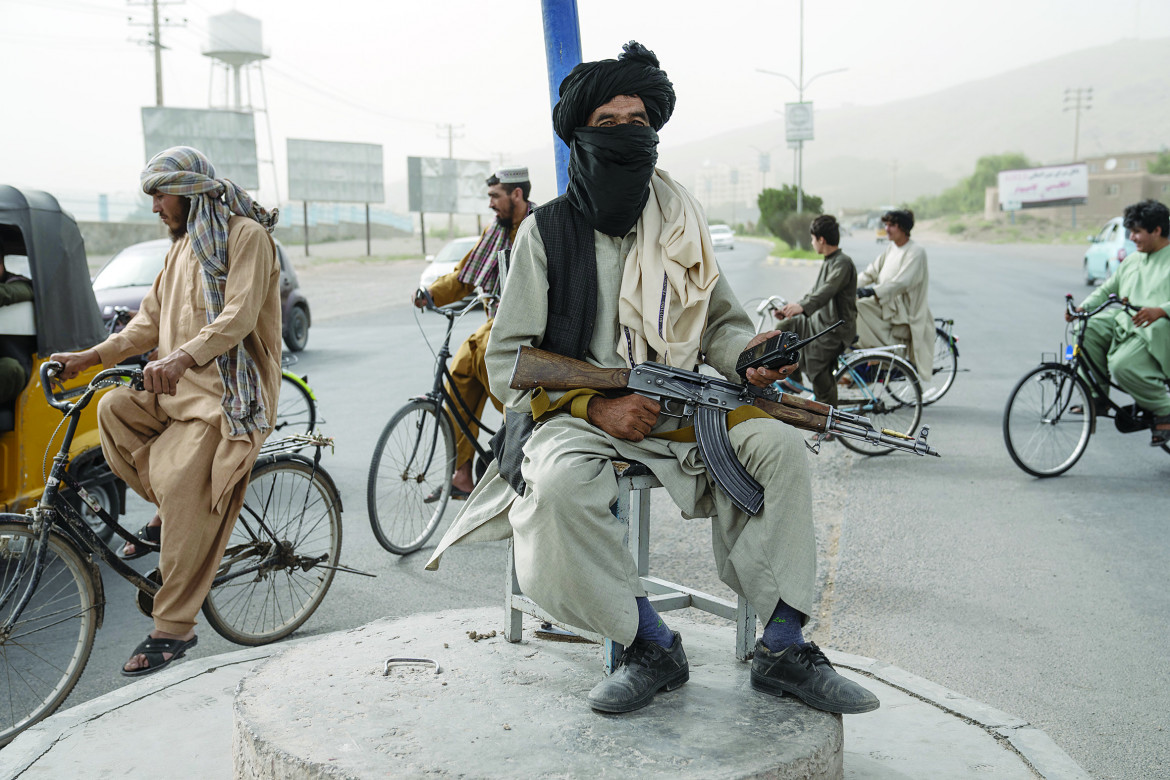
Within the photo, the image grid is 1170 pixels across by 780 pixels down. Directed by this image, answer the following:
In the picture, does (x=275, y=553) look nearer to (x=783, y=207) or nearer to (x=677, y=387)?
(x=677, y=387)

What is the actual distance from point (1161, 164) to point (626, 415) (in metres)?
108

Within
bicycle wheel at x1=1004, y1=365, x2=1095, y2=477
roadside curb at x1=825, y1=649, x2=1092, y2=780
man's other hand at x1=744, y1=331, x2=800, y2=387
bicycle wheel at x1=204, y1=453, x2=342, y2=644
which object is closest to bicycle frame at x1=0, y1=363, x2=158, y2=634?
bicycle wheel at x1=204, y1=453, x2=342, y2=644

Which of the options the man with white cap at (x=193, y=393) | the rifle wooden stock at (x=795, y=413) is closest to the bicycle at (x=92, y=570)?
the man with white cap at (x=193, y=393)

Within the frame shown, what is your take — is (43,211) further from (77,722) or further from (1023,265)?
(1023,265)

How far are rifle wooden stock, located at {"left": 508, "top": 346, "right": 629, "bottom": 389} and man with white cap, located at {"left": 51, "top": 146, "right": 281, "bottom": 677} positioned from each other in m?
1.44

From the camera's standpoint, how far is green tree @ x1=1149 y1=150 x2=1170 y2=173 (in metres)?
92.8

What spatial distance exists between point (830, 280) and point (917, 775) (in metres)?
5.40

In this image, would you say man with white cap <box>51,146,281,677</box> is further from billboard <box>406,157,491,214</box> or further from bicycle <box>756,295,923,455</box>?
billboard <box>406,157,491,214</box>

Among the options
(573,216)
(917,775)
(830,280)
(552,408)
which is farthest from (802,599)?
(830,280)

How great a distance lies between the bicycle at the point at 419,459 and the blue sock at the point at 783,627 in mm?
2753

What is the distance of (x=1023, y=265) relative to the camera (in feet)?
113

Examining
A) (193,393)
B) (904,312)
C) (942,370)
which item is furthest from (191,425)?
(942,370)

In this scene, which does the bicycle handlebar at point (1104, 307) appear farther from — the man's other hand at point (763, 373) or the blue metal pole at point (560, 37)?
the man's other hand at point (763, 373)

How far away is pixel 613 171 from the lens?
300 cm
